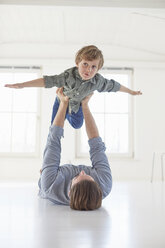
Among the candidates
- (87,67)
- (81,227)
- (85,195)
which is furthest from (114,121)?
(81,227)

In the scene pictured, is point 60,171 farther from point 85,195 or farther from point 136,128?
point 136,128

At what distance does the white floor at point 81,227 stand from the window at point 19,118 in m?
3.22

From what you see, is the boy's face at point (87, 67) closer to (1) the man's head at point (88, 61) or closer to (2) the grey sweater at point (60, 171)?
(1) the man's head at point (88, 61)

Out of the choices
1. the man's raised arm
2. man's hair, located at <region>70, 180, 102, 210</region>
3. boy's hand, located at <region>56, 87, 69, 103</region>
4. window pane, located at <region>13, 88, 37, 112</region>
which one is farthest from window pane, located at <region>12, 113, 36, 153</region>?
man's hair, located at <region>70, 180, 102, 210</region>

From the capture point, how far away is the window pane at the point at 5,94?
5105mm

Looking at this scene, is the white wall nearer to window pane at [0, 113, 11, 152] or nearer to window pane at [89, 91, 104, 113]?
window pane at [0, 113, 11, 152]

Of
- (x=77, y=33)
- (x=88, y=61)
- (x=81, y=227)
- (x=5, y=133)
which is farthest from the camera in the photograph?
(x=5, y=133)

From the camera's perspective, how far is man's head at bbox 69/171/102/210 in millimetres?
1453

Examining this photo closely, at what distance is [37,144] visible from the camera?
503 cm

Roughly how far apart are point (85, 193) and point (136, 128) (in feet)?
12.3

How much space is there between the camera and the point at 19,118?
506 cm

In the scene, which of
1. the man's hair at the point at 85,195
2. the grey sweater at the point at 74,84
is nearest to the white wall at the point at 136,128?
the grey sweater at the point at 74,84

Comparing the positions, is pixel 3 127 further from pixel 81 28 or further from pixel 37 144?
pixel 81 28

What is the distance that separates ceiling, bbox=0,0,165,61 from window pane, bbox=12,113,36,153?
3.85 ft
